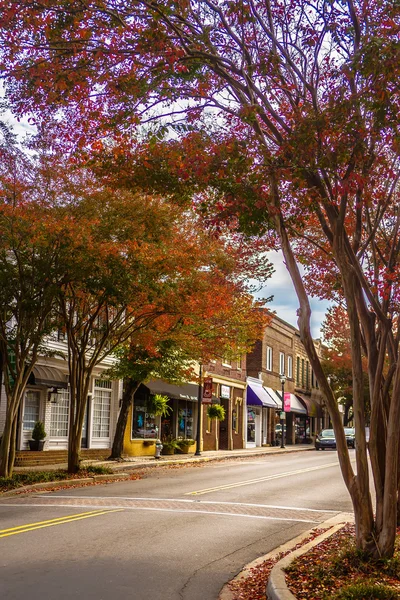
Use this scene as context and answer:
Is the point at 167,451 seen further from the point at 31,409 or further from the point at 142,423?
the point at 31,409

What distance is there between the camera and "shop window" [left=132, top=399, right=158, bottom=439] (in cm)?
3128

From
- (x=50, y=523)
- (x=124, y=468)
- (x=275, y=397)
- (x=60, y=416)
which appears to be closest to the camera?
(x=50, y=523)

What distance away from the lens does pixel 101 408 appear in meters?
29.6

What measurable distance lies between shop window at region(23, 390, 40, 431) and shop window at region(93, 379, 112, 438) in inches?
155

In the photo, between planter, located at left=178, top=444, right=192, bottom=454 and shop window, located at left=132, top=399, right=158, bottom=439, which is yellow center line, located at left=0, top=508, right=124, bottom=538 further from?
planter, located at left=178, top=444, right=192, bottom=454

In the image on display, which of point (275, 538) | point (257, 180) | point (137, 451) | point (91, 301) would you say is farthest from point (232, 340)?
point (257, 180)

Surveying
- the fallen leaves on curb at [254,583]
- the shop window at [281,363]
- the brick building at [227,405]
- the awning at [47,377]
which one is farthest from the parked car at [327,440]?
the fallen leaves on curb at [254,583]

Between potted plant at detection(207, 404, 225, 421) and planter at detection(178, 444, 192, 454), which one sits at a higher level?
potted plant at detection(207, 404, 225, 421)

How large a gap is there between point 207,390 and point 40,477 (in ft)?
55.3

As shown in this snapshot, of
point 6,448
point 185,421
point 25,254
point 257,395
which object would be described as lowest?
point 6,448

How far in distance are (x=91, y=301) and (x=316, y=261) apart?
8547 mm

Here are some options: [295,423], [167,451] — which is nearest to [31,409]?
[167,451]

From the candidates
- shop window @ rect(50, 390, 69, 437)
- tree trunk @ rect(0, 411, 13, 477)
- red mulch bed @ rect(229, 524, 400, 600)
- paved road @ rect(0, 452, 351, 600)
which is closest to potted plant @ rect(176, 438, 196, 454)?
shop window @ rect(50, 390, 69, 437)

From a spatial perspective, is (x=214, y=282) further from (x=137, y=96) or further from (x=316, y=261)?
(x=137, y=96)
